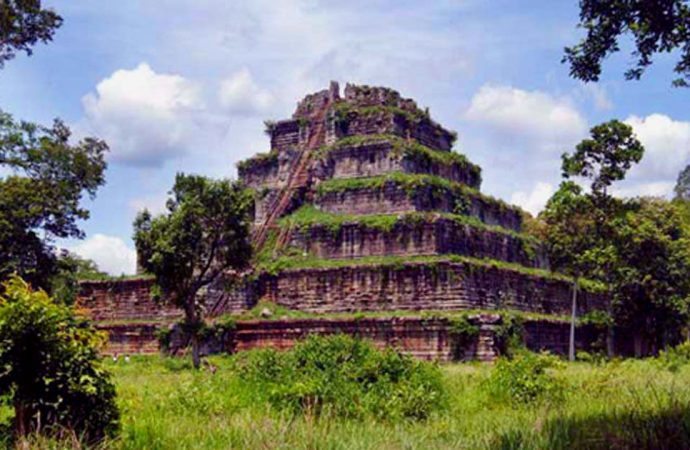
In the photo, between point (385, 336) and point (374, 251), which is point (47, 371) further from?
point (374, 251)

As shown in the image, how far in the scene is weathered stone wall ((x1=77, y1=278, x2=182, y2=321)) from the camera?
3522 cm

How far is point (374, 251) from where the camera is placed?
32.7 metres

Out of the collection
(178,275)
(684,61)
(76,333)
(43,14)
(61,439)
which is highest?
(43,14)

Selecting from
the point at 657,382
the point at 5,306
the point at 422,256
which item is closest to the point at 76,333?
the point at 5,306

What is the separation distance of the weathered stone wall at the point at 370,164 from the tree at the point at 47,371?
2590cm

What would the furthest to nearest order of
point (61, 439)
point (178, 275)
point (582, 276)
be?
point (582, 276) < point (178, 275) < point (61, 439)

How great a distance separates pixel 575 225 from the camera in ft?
122

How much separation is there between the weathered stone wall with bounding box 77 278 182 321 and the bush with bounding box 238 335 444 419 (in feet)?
62.7

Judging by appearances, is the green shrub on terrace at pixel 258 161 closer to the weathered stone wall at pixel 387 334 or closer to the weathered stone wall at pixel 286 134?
the weathered stone wall at pixel 286 134

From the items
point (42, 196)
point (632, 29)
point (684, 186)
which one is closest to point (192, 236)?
point (42, 196)

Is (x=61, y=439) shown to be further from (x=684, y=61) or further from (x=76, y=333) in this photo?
(x=684, y=61)

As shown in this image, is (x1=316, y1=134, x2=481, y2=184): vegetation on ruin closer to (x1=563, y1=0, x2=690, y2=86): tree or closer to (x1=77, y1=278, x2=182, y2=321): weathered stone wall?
(x1=77, y1=278, x2=182, y2=321): weathered stone wall

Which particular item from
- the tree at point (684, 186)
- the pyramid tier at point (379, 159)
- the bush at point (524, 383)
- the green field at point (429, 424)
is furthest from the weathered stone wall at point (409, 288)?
the tree at point (684, 186)

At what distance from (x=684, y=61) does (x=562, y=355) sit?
78.6ft
